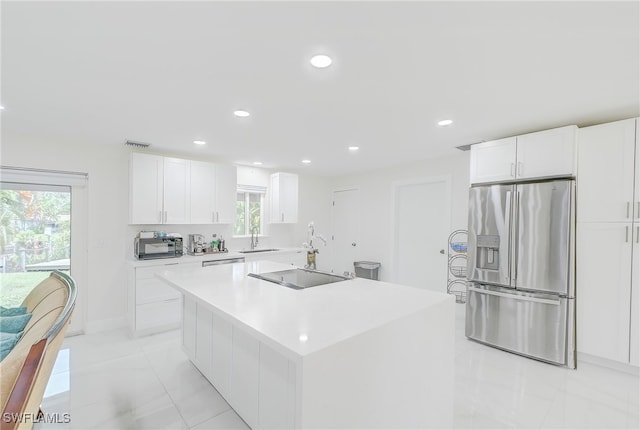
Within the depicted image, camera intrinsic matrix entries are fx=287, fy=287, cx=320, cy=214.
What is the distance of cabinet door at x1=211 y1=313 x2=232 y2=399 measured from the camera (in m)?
2.07

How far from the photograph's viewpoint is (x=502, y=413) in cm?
207

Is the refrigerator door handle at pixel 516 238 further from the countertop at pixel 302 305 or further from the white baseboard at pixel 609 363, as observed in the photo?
the countertop at pixel 302 305

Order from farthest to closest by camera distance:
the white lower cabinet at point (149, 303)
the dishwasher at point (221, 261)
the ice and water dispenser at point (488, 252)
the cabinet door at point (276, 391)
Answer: the dishwasher at point (221, 261) → the white lower cabinet at point (149, 303) → the ice and water dispenser at point (488, 252) → the cabinet door at point (276, 391)

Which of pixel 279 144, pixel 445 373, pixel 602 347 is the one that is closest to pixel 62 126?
pixel 279 144

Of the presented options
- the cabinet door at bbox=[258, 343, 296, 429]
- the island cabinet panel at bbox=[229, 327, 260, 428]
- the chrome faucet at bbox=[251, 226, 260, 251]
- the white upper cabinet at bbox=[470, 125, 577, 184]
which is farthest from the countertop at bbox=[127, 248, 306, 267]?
the white upper cabinet at bbox=[470, 125, 577, 184]

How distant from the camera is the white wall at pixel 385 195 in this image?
4.07 m

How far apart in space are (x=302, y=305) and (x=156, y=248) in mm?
2859

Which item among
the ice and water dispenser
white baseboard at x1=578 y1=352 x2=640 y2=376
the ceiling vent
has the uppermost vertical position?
the ceiling vent

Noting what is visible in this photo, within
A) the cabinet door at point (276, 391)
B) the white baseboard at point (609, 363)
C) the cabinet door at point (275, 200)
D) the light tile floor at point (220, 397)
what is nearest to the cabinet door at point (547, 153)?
the white baseboard at point (609, 363)

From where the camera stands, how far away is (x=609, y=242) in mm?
2607

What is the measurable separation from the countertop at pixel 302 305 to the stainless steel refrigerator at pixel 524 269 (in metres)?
1.63

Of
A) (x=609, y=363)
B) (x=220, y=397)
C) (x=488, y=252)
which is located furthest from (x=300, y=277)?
(x=609, y=363)

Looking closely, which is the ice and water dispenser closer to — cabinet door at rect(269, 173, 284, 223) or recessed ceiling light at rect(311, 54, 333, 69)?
recessed ceiling light at rect(311, 54, 333, 69)

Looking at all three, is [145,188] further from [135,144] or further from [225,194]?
[225,194]
